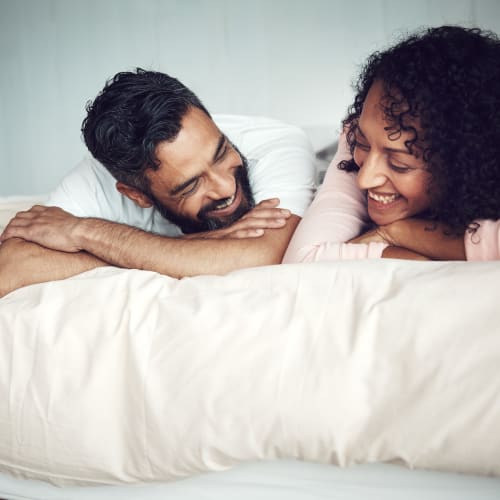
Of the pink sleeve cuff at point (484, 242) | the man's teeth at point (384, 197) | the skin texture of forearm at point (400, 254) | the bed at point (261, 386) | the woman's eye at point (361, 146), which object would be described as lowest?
the bed at point (261, 386)

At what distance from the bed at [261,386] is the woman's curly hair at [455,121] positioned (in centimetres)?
26

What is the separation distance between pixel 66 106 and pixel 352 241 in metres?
2.34

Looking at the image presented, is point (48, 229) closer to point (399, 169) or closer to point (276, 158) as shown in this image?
point (276, 158)

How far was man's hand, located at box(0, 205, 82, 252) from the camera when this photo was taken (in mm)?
1236

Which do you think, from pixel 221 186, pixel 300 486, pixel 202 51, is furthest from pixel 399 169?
pixel 202 51

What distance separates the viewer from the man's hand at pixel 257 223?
1186mm

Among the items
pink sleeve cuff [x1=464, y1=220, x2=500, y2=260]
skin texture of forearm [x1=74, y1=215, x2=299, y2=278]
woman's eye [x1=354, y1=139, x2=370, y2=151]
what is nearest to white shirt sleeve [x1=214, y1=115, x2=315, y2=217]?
skin texture of forearm [x1=74, y1=215, x2=299, y2=278]

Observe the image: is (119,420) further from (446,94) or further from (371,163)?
(446,94)

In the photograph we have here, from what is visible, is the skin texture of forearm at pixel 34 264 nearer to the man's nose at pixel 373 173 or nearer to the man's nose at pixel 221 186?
the man's nose at pixel 221 186

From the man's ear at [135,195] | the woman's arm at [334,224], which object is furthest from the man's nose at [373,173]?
the man's ear at [135,195]

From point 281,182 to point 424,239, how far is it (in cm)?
45

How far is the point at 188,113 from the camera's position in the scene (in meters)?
1.31

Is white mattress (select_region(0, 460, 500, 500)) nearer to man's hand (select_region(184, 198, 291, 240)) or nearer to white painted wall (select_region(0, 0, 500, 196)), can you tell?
man's hand (select_region(184, 198, 291, 240))

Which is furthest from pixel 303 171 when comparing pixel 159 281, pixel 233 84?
pixel 233 84
